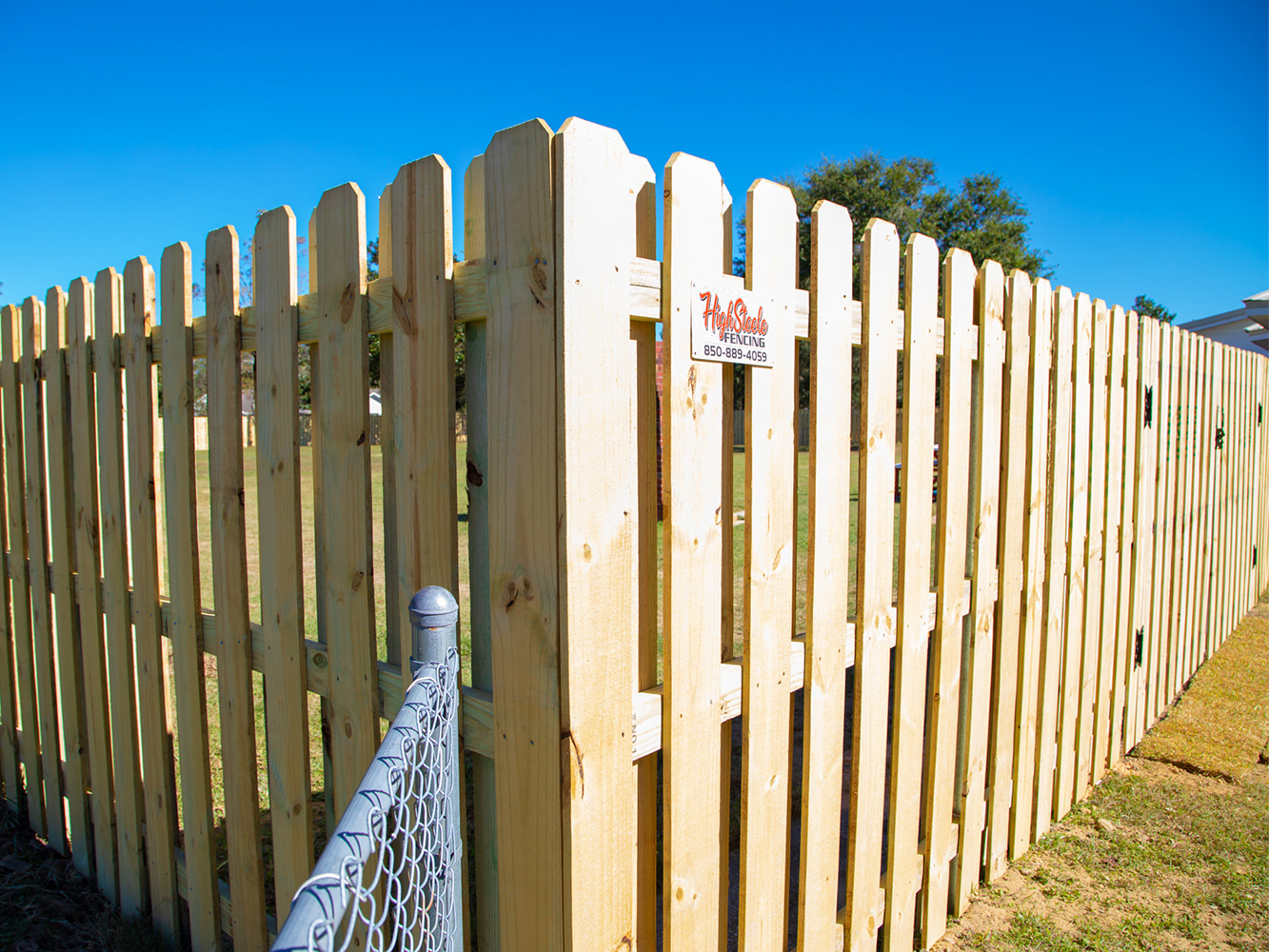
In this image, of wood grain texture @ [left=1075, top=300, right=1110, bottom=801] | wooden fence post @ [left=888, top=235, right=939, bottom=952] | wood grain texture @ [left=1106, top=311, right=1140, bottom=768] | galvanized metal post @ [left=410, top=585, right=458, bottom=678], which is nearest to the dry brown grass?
wood grain texture @ [left=1106, top=311, right=1140, bottom=768]

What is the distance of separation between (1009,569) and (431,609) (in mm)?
2409

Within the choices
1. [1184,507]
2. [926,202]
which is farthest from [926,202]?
[1184,507]

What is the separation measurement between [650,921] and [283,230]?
1.94 meters

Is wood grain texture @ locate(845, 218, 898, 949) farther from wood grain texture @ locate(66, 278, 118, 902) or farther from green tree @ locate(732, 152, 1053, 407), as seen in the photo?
green tree @ locate(732, 152, 1053, 407)

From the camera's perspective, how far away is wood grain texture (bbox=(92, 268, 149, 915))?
9.09 feet

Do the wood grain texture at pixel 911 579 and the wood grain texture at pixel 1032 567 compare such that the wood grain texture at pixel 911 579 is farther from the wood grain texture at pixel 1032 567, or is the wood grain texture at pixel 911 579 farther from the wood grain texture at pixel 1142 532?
the wood grain texture at pixel 1142 532

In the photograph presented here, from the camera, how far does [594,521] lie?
5.19 ft

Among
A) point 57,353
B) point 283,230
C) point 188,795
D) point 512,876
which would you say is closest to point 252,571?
point 57,353

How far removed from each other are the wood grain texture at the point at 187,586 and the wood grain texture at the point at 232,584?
141 mm

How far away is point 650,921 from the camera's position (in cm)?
193

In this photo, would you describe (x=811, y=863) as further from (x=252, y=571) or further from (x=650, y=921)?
(x=252, y=571)

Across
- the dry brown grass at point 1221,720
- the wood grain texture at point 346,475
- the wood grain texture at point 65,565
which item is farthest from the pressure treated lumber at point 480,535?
the dry brown grass at point 1221,720

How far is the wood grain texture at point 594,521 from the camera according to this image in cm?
153

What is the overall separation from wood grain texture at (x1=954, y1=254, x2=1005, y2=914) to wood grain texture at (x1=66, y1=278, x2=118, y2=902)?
9.57ft
